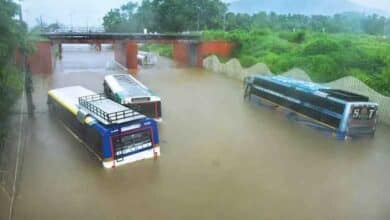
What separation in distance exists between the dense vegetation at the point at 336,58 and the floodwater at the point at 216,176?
553 centimetres

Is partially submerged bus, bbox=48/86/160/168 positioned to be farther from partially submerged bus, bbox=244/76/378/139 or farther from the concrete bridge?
the concrete bridge

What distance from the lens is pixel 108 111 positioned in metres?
9.85

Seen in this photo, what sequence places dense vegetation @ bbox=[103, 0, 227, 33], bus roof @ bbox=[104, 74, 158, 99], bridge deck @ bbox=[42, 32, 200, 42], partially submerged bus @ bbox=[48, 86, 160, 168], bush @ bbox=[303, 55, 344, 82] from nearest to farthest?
partially submerged bus @ bbox=[48, 86, 160, 168] < bus roof @ bbox=[104, 74, 158, 99] < bush @ bbox=[303, 55, 344, 82] < bridge deck @ bbox=[42, 32, 200, 42] < dense vegetation @ bbox=[103, 0, 227, 33]

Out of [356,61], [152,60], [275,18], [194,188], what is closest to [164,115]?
[194,188]

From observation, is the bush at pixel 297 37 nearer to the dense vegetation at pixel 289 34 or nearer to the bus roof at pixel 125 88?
the dense vegetation at pixel 289 34

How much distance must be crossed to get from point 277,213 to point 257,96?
34.2 ft

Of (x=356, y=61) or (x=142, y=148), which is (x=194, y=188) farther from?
(x=356, y=61)

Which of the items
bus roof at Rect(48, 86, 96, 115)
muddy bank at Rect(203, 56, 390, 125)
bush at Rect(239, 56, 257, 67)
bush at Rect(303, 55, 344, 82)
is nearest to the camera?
bus roof at Rect(48, 86, 96, 115)

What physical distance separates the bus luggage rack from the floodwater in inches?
43.2

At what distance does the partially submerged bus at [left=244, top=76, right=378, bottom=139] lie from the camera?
11.5 metres

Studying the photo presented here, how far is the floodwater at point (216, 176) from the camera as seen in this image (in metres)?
7.20

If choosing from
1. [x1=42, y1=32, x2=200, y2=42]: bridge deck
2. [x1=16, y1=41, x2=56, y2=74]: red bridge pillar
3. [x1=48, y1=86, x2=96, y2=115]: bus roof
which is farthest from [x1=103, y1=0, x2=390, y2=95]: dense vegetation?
[x1=16, y1=41, x2=56, y2=74]: red bridge pillar

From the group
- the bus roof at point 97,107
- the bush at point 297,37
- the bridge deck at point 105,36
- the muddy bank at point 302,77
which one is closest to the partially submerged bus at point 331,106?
the muddy bank at point 302,77

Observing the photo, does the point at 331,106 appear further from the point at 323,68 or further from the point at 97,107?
the point at 323,68
